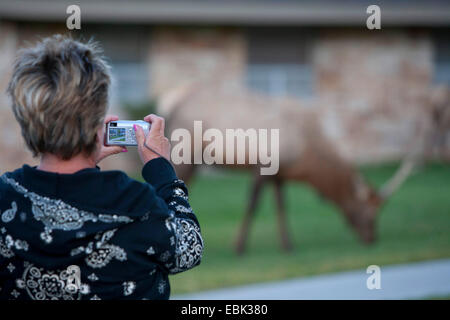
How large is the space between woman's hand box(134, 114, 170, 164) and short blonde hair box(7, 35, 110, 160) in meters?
0.18

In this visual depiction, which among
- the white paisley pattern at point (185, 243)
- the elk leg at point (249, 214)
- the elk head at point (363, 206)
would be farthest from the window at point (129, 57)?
the white paisley pattern at point (185, 243)

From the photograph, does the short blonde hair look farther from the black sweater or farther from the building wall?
the building wall

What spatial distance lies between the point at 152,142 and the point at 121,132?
0.31ft

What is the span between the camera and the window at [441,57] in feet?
42.3

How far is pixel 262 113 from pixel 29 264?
514cm

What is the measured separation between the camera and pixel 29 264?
4.47 ft

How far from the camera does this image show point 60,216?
1335mm

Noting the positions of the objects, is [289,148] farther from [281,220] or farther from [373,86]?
[373,86]

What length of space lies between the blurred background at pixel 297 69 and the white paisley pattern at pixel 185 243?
682 centimetres

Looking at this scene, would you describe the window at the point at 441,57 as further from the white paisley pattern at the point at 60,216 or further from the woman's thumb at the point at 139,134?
the white paisley pattern at the point at 60,216

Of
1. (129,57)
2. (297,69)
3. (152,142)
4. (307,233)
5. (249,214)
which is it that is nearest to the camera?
(152,142)

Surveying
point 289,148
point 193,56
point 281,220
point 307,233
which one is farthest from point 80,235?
point 193,56
